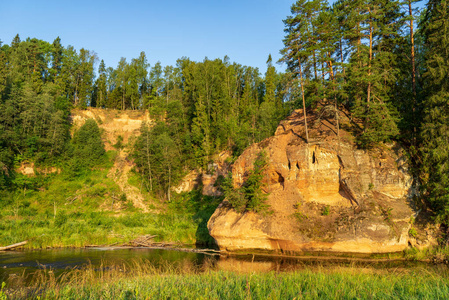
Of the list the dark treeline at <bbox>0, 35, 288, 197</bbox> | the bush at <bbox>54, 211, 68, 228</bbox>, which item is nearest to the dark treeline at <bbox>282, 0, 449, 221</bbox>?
the dark treeline at <bbox>0, 35, 288, 197</bbox>

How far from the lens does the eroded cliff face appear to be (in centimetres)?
2048

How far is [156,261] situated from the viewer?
2114 cm

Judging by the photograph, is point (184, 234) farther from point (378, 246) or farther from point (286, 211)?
point (378, 246)

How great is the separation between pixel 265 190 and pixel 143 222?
16.9 metres

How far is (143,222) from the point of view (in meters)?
34.4

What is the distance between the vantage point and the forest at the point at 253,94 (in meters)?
22.2

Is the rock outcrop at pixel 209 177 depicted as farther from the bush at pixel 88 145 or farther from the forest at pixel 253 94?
the bush at pixel 88 145

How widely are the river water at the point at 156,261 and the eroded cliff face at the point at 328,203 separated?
4.26 ft

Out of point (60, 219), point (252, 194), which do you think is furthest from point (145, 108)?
point (252, 194)

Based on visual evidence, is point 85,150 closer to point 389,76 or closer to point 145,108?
point 145,108

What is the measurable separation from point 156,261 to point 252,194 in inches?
361

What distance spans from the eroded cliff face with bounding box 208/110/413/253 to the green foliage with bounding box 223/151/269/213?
2.03ft

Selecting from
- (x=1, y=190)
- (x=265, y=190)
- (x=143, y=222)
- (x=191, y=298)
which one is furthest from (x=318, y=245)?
(x=1, y=190)

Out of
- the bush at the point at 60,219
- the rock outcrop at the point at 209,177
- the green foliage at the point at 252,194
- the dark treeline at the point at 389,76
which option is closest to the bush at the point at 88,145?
the rock outcrop at the point at 209,177
